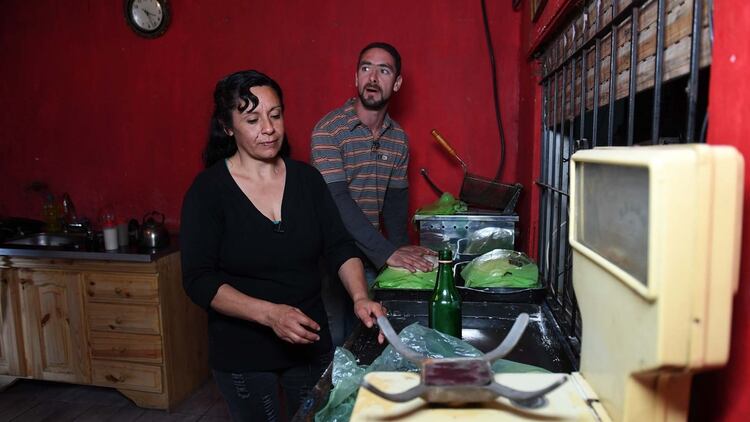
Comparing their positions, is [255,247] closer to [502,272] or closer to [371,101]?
[502,272]

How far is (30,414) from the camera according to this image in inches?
111

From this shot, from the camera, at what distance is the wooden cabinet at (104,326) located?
2.77m

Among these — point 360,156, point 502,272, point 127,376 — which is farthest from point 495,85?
point 127,376

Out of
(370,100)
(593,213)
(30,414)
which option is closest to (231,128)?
(370,100)

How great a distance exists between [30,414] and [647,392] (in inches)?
127

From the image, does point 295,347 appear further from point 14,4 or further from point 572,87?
point 14,4

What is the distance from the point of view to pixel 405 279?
167 centimetres

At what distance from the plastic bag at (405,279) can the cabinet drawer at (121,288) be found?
155 centimetres

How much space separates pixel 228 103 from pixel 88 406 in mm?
2221

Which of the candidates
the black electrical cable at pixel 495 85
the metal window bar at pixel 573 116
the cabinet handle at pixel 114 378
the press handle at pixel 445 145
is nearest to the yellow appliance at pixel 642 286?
the metal window bar at pixel 573 116

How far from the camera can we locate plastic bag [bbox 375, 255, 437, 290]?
1623 millimetres

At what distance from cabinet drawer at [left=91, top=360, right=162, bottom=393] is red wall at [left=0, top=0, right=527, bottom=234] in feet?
2.96

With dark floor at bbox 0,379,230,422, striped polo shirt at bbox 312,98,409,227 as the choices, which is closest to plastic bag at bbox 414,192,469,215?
striped polo shirt at bbox 312,98,409,227

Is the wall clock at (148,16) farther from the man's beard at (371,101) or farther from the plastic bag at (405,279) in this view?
the plastic bag at (405,279)
